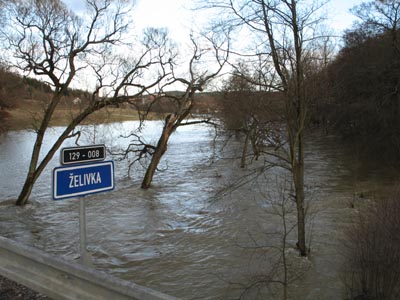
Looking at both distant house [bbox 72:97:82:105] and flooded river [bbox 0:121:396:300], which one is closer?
flooded river [bbox 0:121:396:300]

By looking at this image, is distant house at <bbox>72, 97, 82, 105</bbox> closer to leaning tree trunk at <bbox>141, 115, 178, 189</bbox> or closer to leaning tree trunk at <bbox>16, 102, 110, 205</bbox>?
leaning tree trunk at <bbox>16, 102, 110, 205</bbox>

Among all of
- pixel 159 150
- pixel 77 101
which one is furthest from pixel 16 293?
pixel 77 101

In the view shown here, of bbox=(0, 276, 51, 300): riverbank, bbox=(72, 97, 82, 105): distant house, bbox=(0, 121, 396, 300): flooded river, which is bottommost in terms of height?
bbox=(0, 121, 396, 300): flooded river

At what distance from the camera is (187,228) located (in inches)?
486

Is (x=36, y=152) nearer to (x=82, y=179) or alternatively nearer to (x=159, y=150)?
(x=159, y=150)

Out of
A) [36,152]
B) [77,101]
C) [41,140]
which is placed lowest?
[36,152]

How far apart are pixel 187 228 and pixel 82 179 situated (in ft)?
27.1

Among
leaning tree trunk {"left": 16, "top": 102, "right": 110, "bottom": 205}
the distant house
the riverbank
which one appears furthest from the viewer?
the distant house

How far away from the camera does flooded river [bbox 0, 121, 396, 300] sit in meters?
8.37

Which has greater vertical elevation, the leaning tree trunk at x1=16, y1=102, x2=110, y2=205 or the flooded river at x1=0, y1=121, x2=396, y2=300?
the leaning tree trunk at x1=16, y1=102, x2=110, y2=205

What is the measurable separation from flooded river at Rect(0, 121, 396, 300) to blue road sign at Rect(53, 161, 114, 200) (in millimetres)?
3988

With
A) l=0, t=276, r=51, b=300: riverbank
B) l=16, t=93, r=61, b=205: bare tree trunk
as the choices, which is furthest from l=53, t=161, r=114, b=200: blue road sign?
l=16, t=93, r=61, b=205: bare tree trunk

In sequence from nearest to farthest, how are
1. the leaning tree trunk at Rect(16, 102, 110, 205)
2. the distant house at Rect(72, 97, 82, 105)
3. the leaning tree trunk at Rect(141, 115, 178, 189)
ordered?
1. the leaning tree trunk at Rect(16, 102, 110, 205)
2. the distant house at Rect(72, 97, 82, 105)
3. the leaning tree trunk at Rect(141, 115, 178, 189)

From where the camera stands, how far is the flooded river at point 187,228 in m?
8.37
